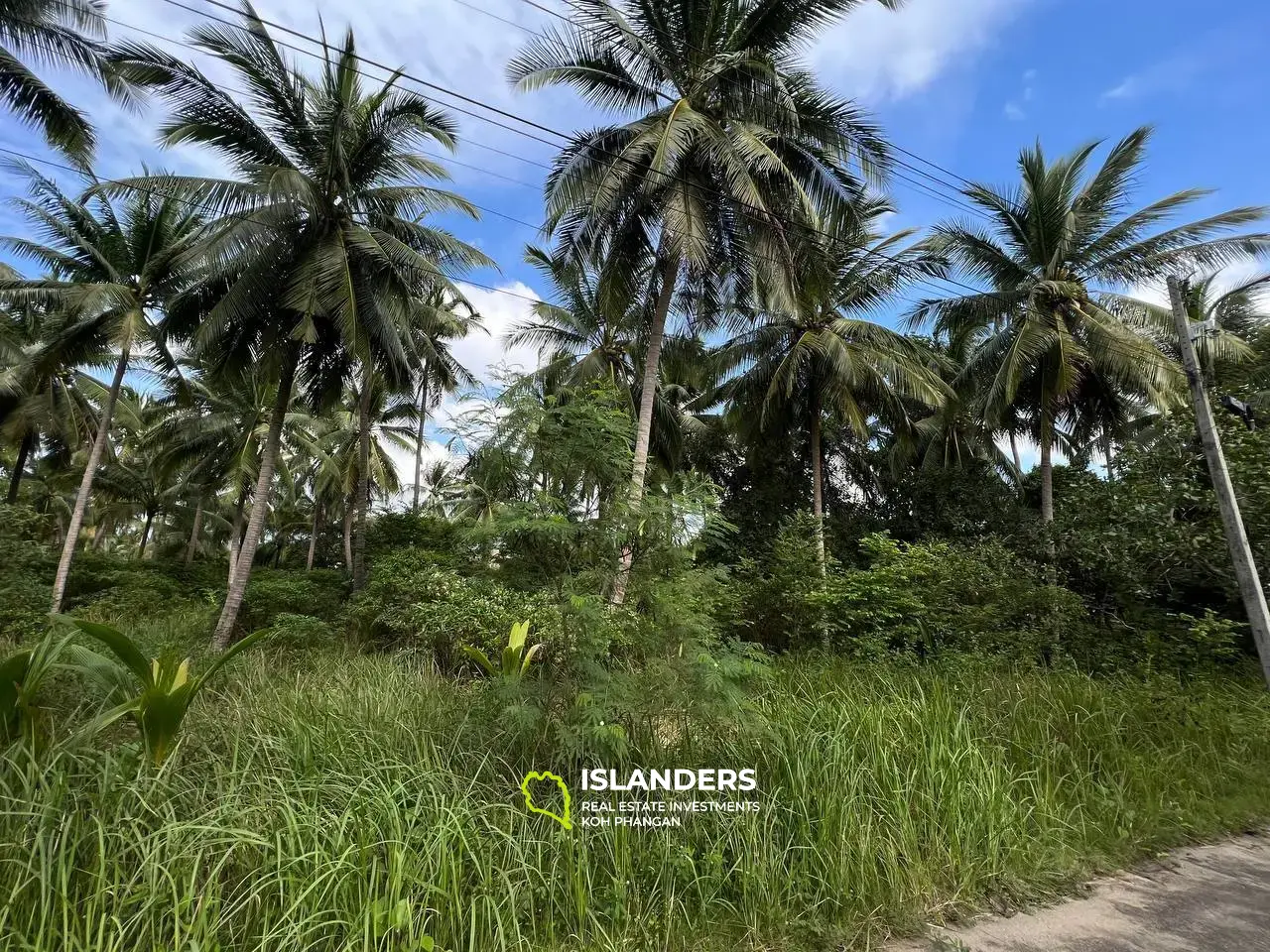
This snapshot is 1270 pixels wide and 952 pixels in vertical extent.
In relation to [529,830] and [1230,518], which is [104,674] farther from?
[1230,518]

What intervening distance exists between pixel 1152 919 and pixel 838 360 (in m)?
11.8

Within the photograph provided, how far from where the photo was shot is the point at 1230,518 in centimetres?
595

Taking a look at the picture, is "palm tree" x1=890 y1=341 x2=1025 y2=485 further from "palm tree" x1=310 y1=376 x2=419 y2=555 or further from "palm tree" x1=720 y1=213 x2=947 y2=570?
"palm tree" x1=310 y1=376 x2=419 y2=555

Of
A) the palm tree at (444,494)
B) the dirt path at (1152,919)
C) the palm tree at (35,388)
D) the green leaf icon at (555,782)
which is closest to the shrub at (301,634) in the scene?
the palm tree at (444,494)

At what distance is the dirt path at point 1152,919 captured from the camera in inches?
A: 120

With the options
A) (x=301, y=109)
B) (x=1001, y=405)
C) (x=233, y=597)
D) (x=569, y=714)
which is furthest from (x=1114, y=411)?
(x=233, y=597)

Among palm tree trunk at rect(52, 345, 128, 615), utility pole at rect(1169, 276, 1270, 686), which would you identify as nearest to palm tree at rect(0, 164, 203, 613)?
palm tree trunk at rect(52, 345, 128, 615)

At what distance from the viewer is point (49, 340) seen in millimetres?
14633

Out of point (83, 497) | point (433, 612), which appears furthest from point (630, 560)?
point (83, 497)

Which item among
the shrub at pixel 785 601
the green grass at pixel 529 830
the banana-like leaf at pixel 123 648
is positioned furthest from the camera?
the shrub at pixel 785 601

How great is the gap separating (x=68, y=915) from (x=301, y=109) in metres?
12.0

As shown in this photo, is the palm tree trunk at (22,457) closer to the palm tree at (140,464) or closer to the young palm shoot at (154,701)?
the palm tree at (140,464)

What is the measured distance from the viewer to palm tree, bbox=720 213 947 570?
46.4 ft

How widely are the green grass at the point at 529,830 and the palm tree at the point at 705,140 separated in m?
5.80
